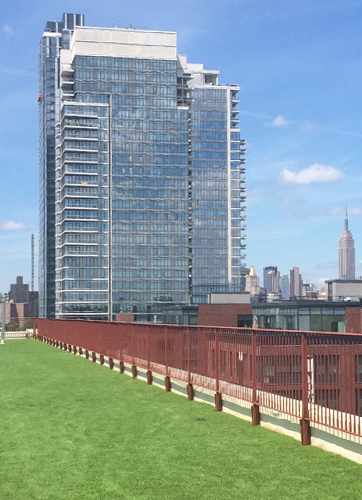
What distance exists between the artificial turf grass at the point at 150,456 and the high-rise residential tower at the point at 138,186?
157986 mm

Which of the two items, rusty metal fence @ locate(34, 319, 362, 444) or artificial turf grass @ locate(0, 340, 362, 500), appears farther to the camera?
rusty metal fence @ locate(34, 319, 362, 444)

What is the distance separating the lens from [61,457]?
9898mm

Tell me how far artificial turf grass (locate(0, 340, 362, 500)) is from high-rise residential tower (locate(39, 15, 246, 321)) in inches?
6220

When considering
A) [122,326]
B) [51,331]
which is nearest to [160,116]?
[51,331]

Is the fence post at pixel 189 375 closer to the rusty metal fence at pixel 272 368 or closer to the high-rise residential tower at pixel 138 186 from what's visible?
the rusty metal fence at pixel 272 368

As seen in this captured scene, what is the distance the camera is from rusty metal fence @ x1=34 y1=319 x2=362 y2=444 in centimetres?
958

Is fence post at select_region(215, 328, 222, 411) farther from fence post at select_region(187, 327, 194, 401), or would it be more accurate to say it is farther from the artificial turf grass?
→ fence post at select_region(187, 327, 194, 401)

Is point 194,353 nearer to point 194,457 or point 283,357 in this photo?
point 283,357

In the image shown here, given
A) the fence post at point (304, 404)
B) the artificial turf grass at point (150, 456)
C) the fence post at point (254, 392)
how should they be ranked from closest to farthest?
the artificial turf grass at point (150, 456), the fence post at point (304, 404), the fence post at point (254, 392)

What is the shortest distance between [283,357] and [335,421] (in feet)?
6.01

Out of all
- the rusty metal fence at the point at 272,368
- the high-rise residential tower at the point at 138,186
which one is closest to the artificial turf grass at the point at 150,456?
the rusty metal fence at the point at 272,368

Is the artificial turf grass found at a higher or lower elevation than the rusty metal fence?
lower

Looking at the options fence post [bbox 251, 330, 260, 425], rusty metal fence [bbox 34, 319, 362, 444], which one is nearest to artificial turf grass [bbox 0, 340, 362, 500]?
fence post [bbox 251, 330, 260, 425]

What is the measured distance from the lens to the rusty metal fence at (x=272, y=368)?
9.58 meters
